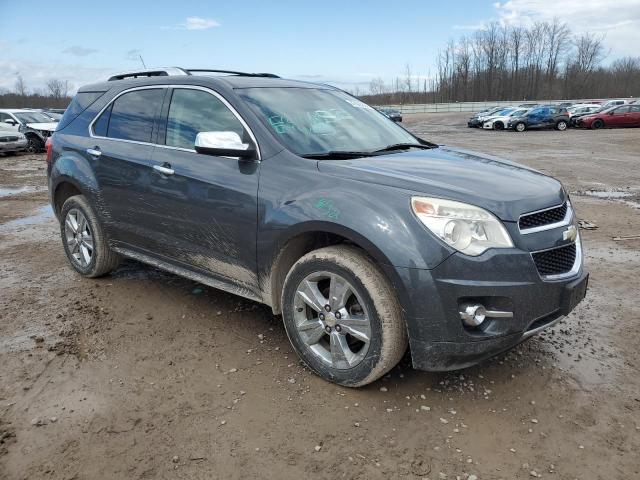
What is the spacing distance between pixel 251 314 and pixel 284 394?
1226mm

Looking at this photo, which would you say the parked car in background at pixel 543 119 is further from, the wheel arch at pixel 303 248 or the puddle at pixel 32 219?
the wheel arch at pixel 303 248

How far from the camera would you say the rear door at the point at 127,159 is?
13.4 feet

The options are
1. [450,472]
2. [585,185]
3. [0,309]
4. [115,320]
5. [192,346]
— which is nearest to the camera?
[450,472]

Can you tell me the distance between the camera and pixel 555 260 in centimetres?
294

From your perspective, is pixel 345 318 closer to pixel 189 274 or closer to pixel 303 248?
pixel 303 248

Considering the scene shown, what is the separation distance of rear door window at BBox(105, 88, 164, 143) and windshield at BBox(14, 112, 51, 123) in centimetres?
1911

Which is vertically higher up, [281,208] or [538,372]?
[281,208]

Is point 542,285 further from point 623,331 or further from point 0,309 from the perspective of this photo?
point 0,309

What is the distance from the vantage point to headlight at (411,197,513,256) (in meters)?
2.70

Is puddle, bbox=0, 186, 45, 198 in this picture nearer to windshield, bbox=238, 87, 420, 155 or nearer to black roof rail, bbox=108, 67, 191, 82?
black roof rail, bbox=108, 67, 191, 82

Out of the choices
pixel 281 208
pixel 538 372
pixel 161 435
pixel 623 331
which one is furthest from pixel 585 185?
pixel 161 435

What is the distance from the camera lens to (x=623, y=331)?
3.96 m

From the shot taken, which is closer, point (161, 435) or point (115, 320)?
point (161, 435)

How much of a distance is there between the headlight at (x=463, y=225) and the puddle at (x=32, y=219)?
696 cm
